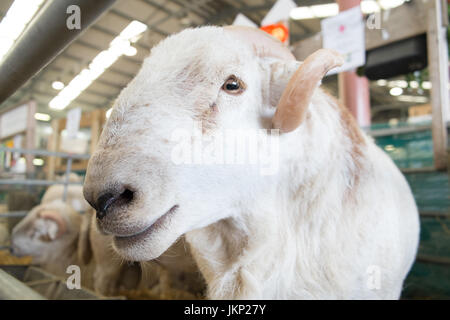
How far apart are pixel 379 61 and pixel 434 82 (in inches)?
14.2

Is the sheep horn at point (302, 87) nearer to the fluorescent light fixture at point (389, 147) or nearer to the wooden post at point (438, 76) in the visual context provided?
the wooden post at point (438, 76)

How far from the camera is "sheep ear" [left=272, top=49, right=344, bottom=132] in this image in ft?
3.30

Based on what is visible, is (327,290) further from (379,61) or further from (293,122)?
(379,61)

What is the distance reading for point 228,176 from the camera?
105cm

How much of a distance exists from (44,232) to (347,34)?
3.31 meters

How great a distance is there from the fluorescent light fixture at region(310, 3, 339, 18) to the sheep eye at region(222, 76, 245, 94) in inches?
19.5

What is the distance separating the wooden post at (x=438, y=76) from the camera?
171cm

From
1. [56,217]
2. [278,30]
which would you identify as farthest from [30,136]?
[278,30]

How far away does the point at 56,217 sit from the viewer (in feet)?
10.1

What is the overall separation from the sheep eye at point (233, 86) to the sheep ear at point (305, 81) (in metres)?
0.17
